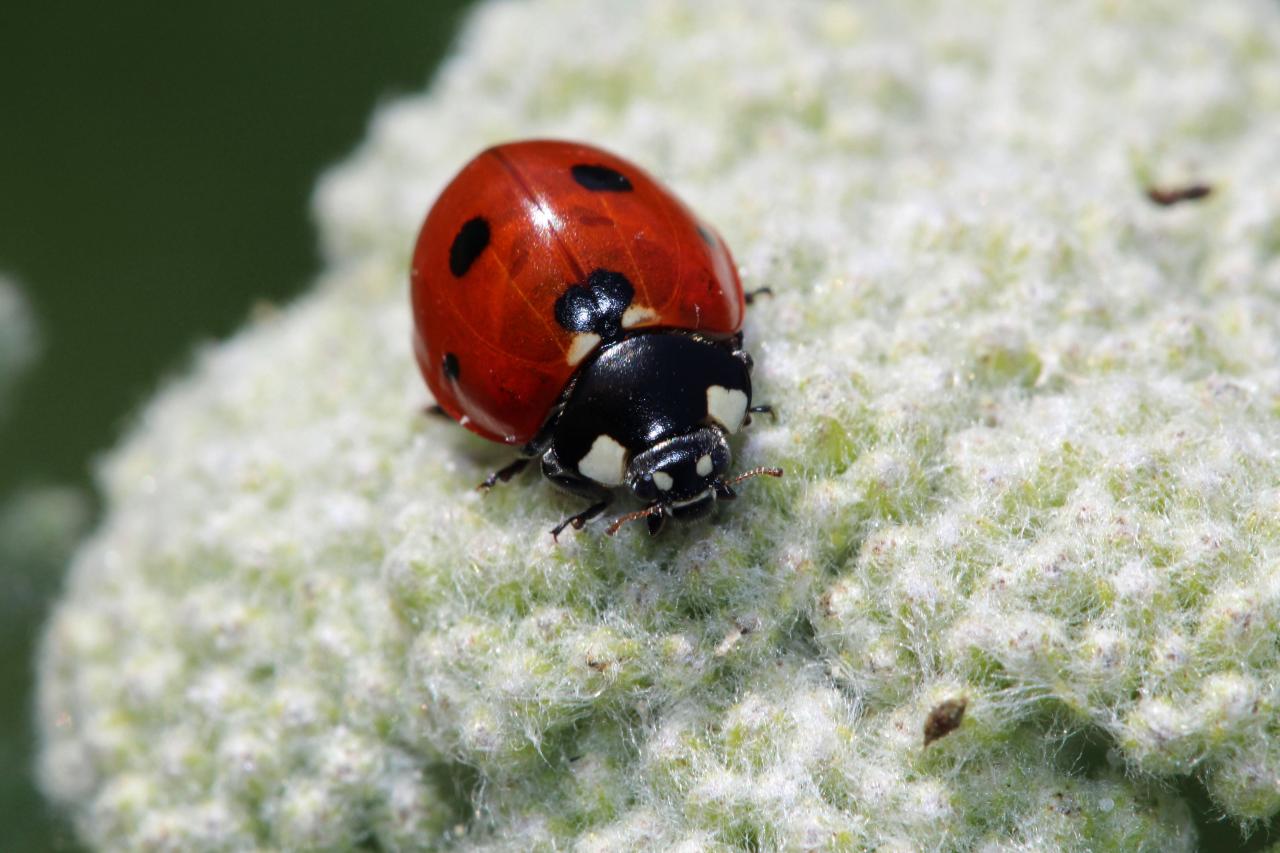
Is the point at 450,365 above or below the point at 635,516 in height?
above

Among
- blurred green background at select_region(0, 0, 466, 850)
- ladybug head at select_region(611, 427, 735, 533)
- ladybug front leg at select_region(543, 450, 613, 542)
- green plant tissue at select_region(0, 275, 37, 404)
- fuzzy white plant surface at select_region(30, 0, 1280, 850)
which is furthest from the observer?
blurred green background at select_region(0, 0, 466, 850)

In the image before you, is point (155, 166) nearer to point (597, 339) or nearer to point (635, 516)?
point (597, 339)

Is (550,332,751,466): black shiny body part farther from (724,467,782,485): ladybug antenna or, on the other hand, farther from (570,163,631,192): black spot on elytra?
(570,163,631,192): black spot on elytra

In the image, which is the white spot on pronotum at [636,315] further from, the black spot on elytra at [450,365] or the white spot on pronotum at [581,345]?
the black spot on elytra at [450,365]

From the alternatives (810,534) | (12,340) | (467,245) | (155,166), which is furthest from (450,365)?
(155,166)

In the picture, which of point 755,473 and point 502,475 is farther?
point 502,475

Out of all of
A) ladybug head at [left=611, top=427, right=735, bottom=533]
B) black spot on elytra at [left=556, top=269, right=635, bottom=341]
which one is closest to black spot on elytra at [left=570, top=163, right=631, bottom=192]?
black spot on elytra at [left=556, top=269, right=635, bottom=341]

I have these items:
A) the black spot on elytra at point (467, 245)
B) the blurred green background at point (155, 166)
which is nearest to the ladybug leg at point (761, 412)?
the black spot on elytra at point (467, 245)
